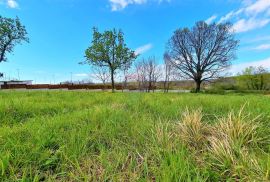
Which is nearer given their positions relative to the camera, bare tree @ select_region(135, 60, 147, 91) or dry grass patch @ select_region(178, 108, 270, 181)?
dry grass patch @ select_region(178, 108, 270, 181)

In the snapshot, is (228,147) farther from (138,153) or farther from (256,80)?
(256,80)

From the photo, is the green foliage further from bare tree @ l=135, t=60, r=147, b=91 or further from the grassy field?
the grassy field

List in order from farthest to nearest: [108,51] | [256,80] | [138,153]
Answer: [256,80]
[108,51]
[138,153]

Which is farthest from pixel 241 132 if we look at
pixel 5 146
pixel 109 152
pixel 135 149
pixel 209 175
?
pixel 5 146

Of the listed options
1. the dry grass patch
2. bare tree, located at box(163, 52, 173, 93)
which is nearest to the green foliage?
bare tree, located at box(163, 52, 173, 93)

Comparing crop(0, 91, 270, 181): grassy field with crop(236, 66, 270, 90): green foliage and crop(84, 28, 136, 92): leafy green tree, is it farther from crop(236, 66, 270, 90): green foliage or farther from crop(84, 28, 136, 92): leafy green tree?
crop(236, 66, 270, 90): green foliage

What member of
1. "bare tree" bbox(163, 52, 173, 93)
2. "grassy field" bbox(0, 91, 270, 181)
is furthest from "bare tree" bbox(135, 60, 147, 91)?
"grassy field" bbox(0, 91, 270, 181)

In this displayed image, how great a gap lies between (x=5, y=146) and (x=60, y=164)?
2.71 ft

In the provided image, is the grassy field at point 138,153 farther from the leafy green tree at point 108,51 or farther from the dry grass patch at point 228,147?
the leafy green tree at point 108,51

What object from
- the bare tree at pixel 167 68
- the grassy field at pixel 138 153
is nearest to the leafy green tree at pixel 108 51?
the bare tree at pixel 167 68

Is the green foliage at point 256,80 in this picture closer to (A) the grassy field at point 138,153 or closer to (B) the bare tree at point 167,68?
(B) the bare tree at point 167,68

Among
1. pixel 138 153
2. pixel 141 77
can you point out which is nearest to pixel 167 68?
pixel 141 77

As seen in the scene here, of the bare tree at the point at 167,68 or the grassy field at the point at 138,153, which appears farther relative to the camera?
the bare tree at the point at 167,68

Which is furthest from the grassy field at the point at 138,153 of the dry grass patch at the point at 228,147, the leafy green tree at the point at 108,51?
the leafy green tree at the point at 108,51
